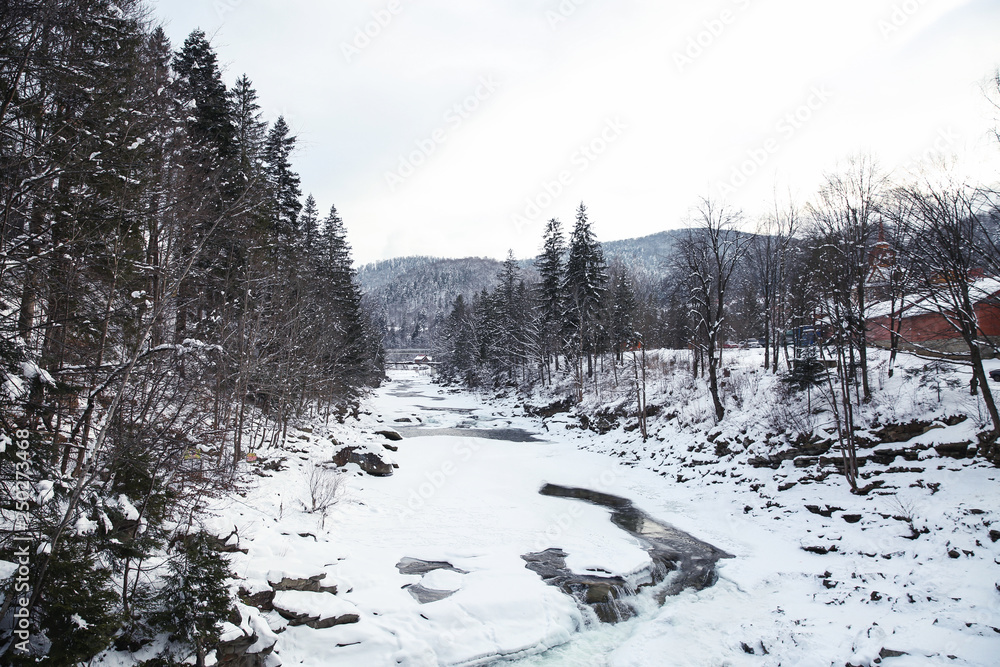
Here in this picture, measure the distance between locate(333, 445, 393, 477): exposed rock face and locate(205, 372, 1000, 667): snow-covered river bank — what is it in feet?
6.63

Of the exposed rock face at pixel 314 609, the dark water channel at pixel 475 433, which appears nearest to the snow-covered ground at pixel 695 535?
the exposed rock face at pixel 314 609

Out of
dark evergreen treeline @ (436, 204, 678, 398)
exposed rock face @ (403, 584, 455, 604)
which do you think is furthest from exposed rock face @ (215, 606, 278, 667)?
dark evergreen treeline @ (436, 204, 678, 398)

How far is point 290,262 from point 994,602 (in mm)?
21571

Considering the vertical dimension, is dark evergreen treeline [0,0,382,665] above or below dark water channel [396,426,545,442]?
above

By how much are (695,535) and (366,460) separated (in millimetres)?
12272

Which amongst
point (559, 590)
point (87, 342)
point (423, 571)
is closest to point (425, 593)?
point (423, 571)

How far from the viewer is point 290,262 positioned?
63.7 feet

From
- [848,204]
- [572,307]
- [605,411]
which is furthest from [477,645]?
[572,307]

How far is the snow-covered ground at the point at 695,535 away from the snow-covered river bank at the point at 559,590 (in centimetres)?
4

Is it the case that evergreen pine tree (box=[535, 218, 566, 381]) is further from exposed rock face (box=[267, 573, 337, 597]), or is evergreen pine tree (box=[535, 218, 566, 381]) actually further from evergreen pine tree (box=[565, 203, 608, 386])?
exposed rock face (box=[267, 573, 337, 597])

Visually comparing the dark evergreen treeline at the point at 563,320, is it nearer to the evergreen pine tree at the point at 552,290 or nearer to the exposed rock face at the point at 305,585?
the evergreen pine tree at the point at 552,290

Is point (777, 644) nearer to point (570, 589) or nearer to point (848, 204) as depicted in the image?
point (570, 589)

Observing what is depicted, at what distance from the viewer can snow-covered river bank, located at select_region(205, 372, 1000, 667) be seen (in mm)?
7465

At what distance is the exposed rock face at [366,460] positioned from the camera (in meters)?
18.5
